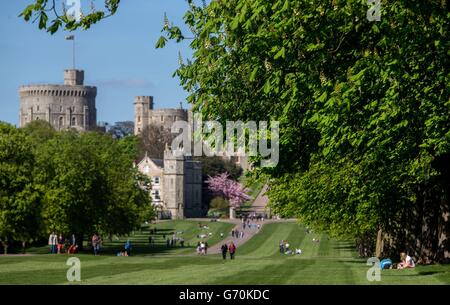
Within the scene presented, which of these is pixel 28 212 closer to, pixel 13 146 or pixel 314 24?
pixel 13 146

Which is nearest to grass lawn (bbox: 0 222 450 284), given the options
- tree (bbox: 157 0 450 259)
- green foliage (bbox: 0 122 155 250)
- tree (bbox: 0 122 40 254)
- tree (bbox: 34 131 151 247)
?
tree (bbox: 157 0 450 259)

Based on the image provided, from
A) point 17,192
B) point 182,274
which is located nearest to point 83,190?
point 17,192

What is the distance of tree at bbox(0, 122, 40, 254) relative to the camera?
83.5m

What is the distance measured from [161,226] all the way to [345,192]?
129 meters

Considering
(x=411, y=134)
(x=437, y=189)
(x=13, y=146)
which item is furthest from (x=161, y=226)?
(x=411, y=134)

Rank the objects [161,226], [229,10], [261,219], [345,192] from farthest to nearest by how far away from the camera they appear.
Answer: [261,219], [161,226], [345,192], [229,10]

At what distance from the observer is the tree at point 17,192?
83500mm

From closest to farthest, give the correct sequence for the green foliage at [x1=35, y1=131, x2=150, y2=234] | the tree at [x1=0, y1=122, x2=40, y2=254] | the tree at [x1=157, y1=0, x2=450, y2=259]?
the tree at [x1=157, y1=0, x2=450, y2=259]
the tree at [x1=0, y1=122, x2=40, y2=254]
the green foliage at [x1=35, y1=131, x2=150, y2=234]

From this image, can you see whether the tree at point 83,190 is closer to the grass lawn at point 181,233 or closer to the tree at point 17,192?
the tree at point 17,192

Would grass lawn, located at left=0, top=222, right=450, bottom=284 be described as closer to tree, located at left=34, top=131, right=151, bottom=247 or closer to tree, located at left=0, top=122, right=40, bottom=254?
tree, located at left=0, top=122, right=40, bottom=254

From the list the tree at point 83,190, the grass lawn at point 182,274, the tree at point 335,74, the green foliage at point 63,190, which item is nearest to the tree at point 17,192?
the green foliage at point 63,190

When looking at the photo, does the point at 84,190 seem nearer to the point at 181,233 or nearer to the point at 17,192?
the point at 17,192

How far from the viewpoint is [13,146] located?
293ft

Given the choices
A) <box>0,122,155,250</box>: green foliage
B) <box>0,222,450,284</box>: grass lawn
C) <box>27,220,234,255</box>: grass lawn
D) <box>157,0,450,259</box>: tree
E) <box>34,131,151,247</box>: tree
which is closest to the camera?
<box>157,0,450,259</box>: tree
